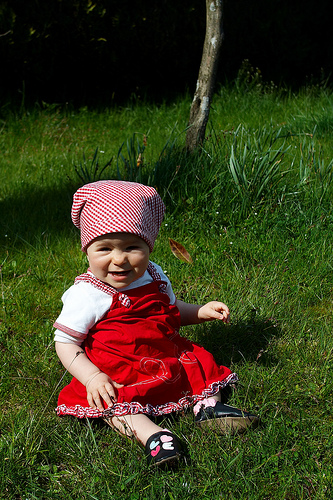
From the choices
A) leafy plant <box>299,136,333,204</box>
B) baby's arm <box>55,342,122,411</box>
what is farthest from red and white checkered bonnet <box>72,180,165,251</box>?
leafy plant <box>299,136,333,204</box>

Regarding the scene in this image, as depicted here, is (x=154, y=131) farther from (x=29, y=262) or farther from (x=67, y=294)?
(x=67, y=294)

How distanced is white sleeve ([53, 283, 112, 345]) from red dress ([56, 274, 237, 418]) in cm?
4

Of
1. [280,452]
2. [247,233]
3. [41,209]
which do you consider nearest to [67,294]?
[280,452]

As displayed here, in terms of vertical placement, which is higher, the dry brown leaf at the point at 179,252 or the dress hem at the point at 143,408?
the dress hem at the point at 143,408

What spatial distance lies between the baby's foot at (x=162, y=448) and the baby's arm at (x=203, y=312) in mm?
599

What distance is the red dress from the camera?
86.8 inches

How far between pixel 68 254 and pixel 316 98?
451 cm

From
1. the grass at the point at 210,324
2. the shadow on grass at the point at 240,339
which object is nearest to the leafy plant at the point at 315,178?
the grass at the point at 210,324

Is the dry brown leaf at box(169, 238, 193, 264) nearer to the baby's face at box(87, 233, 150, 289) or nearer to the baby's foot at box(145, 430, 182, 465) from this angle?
the baby's face at box(87, 233, 150, 289)

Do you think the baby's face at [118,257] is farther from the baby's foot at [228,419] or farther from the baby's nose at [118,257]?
the baby's foot at [228,419]

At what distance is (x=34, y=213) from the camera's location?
13.4 feet

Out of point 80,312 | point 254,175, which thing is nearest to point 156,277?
point 80,312

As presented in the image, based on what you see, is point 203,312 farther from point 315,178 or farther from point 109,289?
point 315,178

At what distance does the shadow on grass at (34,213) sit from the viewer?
12.5 feet
